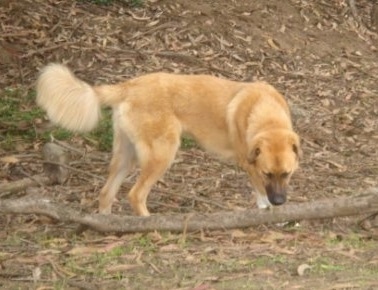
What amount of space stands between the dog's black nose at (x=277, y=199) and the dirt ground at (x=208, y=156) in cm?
32

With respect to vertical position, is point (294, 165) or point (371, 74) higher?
point (294, 165)

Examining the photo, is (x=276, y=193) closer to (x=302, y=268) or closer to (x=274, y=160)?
(x=274, y=160)

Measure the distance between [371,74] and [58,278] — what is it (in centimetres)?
994

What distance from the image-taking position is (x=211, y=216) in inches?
287

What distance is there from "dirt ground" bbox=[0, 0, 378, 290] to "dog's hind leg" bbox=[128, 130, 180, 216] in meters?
0.43

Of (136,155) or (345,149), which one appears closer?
(136,155)

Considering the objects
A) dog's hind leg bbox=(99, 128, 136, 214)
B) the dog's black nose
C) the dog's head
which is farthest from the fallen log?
dog's hind leg bbox=(99, 128, 136, 214)

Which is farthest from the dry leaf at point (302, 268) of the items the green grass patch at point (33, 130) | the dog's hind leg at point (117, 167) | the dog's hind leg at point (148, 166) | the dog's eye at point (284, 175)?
the green grass patch at point (33, 130)

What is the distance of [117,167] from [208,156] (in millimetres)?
2449

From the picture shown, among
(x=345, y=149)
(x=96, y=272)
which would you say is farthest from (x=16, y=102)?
(x=96, y=272)

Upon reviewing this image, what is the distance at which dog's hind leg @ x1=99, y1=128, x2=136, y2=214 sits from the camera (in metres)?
8.83

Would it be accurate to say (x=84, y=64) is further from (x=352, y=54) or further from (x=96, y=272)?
(x=96, y=272)

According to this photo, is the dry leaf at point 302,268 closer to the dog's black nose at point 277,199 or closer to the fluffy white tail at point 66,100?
the dog's black nose at point 277,199

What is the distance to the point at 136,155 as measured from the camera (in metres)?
8.91
